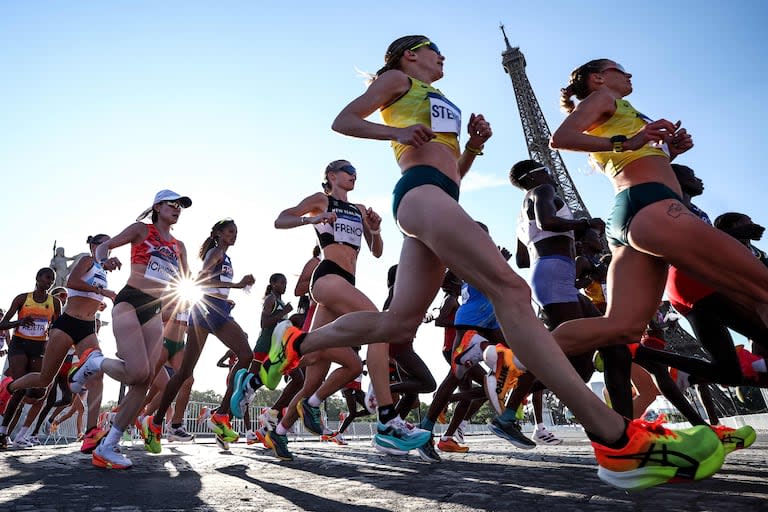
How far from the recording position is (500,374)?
4699 millimetres

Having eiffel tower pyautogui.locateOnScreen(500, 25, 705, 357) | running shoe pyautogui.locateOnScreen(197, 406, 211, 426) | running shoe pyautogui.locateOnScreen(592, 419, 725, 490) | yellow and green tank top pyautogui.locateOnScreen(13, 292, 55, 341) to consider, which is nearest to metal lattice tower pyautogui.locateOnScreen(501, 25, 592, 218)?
eiffel tower pyautogui.locateOnScreen(500, 25, 705, 357)

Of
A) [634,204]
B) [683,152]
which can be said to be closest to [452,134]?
[634,204]

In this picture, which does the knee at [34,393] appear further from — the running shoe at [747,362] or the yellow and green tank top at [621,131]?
the running shoe at [747,362]

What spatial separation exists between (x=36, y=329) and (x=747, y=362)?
858 cm

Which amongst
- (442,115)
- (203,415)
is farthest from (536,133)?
(442,115)

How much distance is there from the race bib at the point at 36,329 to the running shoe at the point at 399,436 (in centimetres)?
652

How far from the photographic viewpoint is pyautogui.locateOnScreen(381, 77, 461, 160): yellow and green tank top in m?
2.79

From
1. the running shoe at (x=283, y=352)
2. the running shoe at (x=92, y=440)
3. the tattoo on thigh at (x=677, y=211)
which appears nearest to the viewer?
the tattoo on thigh at (x=677, y=211)

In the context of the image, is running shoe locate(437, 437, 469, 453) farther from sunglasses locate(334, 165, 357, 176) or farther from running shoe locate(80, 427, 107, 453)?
running shoe locate(80, 427, 107, 453)

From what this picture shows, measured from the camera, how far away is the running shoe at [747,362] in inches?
146

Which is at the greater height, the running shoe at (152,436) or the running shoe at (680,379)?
the running shoe at (680,379)

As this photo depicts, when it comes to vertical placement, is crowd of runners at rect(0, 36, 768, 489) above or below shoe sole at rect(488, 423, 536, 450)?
above

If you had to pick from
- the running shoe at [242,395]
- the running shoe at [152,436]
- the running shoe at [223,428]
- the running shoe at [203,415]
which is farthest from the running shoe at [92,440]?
the running shoe at [203,415]

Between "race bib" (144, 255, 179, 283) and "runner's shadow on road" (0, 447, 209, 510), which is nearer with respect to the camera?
"runner's shadow on road" (0, 447, 209, 510)
